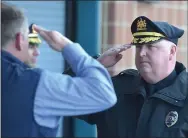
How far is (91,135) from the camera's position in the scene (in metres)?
6.02

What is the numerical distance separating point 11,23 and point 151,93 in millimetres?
1125

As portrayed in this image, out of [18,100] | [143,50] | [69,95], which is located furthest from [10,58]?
[143,50]

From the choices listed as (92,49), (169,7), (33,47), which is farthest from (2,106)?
(169,7)

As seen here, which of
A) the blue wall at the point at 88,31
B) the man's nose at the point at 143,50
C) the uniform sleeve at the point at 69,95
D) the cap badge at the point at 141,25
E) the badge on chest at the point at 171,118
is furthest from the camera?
the blue wall at the point at 88,31

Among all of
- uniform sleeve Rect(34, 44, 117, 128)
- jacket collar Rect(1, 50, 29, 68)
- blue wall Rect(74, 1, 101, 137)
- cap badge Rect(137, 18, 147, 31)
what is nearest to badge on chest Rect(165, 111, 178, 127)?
cap badge Rect(137, 18, 147, 31)

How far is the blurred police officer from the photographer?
9.12 ft

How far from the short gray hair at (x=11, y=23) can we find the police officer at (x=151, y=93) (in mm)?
965

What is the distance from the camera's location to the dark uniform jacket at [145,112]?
3.52 metres

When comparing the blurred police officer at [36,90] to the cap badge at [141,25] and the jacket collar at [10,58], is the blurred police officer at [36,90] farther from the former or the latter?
the cap badge at [141,25]

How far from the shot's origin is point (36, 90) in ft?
9.09

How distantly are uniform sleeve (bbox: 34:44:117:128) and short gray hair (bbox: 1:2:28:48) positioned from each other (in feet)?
0.81

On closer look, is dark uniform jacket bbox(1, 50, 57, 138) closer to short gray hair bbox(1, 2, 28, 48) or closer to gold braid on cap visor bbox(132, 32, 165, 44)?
short gray hair bbox(1, 2, 28, 48)

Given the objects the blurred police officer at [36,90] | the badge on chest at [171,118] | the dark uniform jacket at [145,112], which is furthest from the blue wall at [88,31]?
the blurred police officer at [36,90]

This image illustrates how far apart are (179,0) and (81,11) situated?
130 centimetres
